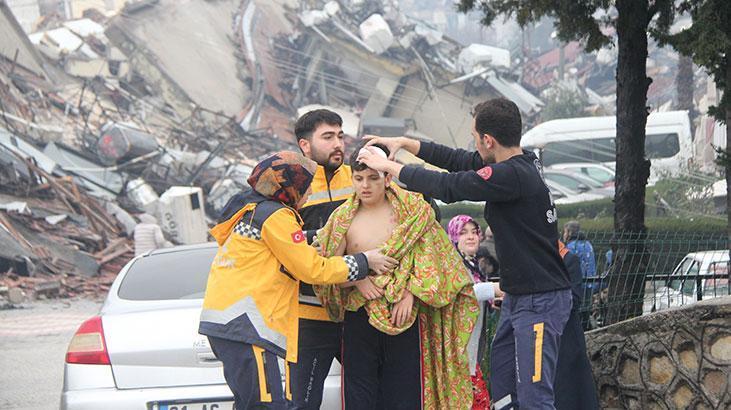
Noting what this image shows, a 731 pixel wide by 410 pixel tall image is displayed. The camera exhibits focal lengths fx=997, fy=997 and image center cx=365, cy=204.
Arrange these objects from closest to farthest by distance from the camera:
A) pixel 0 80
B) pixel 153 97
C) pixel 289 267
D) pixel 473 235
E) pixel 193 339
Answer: pixel 289 267, pixel 193 339, pixel 473 235, pixel 0 80, pixel 153 97

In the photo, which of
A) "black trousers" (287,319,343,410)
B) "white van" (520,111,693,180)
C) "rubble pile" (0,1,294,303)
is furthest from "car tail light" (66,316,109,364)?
"white van" (520,111,693,180)

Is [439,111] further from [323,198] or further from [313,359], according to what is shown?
[313,359]

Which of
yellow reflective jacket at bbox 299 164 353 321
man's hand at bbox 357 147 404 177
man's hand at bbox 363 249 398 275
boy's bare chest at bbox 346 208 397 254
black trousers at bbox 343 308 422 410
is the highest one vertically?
man's hand at bbox 357 147 404 177

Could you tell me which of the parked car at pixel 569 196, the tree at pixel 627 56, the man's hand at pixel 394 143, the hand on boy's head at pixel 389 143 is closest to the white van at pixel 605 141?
the parked car at pixel 569 196

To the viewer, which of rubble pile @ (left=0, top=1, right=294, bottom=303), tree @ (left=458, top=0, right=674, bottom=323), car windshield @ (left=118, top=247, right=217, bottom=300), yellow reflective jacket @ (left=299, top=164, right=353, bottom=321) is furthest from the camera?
rubble pile @ (left=0, top=1, right=294, bottom=303)

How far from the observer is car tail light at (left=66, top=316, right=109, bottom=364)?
18.0 feet

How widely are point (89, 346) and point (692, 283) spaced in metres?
4.24

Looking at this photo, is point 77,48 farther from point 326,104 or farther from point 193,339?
point 193,339

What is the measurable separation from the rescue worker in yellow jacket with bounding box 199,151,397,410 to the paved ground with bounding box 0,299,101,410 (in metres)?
4.56

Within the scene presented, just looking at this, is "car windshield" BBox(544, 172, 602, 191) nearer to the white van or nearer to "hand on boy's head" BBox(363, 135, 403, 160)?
the white van

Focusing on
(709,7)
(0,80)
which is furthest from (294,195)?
(0,80)

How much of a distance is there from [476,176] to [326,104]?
18.7 meters

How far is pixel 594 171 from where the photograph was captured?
21.8m

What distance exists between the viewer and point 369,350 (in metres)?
5.02
